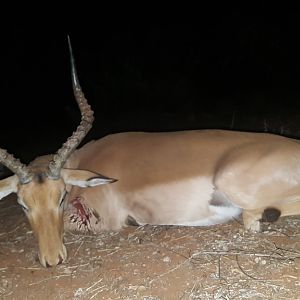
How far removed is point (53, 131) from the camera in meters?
15.7

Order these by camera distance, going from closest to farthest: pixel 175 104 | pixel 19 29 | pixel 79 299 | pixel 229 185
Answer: pixel 79 299 → pixel 229 185 → pixel 175 104 → pixel 19 29

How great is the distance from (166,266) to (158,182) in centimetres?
132

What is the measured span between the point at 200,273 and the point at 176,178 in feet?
A: 4.99

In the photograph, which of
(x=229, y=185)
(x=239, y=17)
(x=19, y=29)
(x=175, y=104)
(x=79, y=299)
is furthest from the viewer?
(x=19, y=29)

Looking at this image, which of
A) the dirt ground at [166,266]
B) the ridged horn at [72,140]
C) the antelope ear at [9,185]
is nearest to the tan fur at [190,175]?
the dirt ground at [166,266]

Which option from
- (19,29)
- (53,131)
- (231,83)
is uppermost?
(19,29)

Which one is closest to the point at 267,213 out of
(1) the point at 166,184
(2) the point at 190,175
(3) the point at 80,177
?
(2) the point at 190,175

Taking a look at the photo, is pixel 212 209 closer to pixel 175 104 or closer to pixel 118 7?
pixel 175 104

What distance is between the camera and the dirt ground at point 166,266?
461 cm

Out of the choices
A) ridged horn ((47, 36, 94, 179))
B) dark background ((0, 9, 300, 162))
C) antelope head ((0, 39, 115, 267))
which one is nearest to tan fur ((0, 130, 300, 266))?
antelope head ((0, 39, 115, 267))

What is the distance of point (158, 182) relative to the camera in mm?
6219

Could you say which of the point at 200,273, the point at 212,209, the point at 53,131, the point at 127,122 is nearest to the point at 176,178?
the point at 212,209

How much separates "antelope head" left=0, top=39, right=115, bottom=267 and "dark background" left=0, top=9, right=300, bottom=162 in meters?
7.40

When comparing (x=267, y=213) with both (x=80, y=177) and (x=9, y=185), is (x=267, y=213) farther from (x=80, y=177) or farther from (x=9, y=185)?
(x=9, y=185)
